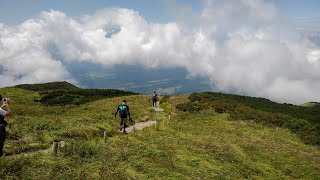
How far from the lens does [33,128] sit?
24.3 metres

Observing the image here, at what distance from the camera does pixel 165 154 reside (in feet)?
68.0

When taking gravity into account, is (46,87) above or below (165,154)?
above

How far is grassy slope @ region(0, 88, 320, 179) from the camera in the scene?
15.3 m

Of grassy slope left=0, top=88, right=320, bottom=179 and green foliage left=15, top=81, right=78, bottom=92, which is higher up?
green foliage left=15, top=81, right=78, bottom=92

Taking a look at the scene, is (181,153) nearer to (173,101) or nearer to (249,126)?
(249,126)

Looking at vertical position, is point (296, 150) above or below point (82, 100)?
below

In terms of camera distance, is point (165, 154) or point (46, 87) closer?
point (165, 154)

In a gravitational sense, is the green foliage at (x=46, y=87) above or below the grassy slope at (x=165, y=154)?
above

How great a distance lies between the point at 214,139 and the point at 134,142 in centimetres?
898

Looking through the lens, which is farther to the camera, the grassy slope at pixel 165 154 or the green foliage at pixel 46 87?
the green foliage at pixel 46 87

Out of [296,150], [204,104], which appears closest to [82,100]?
[204,104]

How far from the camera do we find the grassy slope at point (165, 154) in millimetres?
15273

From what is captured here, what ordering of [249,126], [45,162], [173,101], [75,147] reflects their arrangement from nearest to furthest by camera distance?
[45,162]
[75,147]
[249,126]
[173,101]

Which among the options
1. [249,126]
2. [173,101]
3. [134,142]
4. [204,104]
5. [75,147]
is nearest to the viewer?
[75,147]
